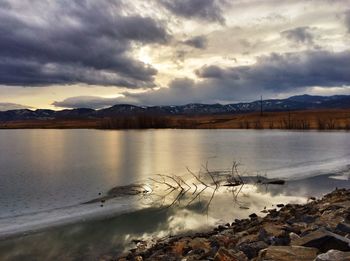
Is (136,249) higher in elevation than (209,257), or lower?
lower

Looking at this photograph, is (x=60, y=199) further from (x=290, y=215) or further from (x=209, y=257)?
(x=209, y=257)

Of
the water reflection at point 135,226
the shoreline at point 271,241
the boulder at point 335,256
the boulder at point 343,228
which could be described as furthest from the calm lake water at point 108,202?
the boulder at point 335,256

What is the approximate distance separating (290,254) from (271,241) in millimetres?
2402

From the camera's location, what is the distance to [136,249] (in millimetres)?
13320

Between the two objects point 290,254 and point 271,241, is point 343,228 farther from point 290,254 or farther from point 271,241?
point 290,254

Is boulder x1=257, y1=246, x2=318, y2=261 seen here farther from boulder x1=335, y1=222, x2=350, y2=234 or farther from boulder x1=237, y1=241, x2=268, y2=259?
boulder x1=335, y1=222, x2=350, y2=234

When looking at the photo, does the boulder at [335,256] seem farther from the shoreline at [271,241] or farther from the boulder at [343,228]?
the boulder at [343,228]

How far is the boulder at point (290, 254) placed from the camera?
7.62 metres

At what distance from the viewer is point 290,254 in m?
7.70

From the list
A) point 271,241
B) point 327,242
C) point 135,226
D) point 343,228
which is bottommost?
point 135,226

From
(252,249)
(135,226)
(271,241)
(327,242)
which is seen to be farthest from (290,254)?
(135,226)

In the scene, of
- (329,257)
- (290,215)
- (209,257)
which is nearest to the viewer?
(329,257)

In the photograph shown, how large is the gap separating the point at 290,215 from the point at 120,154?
33019 mm

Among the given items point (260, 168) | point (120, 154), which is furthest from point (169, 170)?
point (120, 154)
